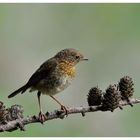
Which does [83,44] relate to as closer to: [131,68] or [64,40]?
[64,40]

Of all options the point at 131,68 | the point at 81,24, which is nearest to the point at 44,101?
the point at 131,68

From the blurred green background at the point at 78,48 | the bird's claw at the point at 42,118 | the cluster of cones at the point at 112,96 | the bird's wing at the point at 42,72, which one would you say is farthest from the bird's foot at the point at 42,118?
the blurred green background at the point at 78,48


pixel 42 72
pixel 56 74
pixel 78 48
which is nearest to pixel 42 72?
pixel 42 72

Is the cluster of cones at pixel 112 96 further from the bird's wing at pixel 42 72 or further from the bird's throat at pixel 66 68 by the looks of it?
the bird's throat at pixel 66 68

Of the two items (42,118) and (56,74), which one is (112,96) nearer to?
(42,118)

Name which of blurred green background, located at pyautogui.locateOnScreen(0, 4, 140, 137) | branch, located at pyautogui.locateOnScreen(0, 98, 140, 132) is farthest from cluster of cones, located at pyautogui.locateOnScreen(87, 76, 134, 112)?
blurred green background, located at pyautogui.locateOnScreen(0, 4, 140, 137)

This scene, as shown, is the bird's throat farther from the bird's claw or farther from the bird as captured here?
the bird's claw
